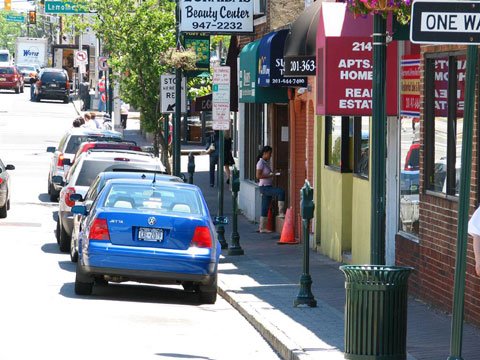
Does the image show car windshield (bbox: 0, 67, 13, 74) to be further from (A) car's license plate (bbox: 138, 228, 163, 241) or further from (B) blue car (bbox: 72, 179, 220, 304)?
(A) car's license plate (bbox: 138, 228, 163, 241)

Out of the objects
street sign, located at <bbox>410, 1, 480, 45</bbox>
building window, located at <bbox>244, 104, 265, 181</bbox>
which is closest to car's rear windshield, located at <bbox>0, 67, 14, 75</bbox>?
building window, located at <bbox>244, 104, 265, 181</bbox>

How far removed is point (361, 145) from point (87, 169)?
5.00 meters

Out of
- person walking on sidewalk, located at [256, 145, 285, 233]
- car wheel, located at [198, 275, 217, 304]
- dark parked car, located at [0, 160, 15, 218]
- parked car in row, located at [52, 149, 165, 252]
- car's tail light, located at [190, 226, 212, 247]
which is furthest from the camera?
dark parked car, located at [0, 160, 15, 218]

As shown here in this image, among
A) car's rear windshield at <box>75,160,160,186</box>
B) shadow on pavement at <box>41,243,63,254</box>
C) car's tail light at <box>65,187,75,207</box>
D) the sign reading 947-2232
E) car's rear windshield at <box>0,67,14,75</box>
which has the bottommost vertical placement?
shadow on pavement at <box>41,243,63,254</box>

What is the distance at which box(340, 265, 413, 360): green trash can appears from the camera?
11.1 meters

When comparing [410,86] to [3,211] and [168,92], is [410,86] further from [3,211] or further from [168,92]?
[168,92]

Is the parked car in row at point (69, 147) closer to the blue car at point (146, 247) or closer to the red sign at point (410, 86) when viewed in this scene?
the red sign at point (410, 86)

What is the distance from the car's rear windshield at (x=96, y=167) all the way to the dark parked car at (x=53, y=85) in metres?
55.4

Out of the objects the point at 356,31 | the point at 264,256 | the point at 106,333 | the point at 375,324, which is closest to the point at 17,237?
the point at 264,256

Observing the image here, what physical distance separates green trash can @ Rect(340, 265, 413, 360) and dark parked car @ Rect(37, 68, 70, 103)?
68.2 metres

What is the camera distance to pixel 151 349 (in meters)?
13.1

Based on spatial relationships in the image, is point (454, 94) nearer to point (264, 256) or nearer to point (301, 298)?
point (301, 298)

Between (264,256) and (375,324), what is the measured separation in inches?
464

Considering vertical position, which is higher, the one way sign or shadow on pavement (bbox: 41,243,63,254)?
the one way sign
